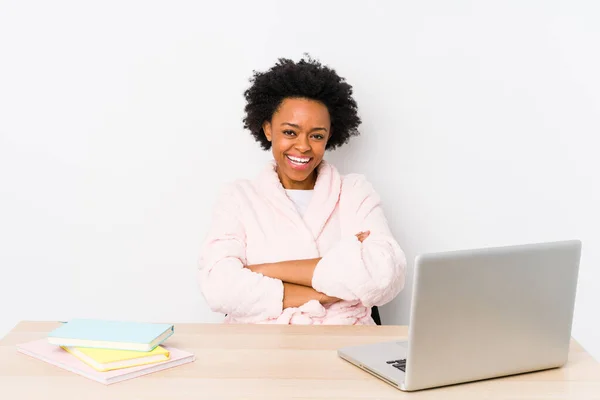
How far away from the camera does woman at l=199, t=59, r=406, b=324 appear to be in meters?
2.25

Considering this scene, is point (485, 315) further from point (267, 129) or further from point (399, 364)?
point (267, 129)

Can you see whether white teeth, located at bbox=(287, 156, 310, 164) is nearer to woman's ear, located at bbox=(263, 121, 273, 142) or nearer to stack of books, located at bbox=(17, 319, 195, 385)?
woman's ear, located at bbox=(263, 121, 273, 142)

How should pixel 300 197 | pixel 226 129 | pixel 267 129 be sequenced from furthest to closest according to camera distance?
pixel 226 129
pixel 267 129
pixel 300 197

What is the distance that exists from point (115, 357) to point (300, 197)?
4.00ft

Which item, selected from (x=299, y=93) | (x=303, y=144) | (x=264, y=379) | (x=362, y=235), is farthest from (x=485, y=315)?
(x=299, y=93)

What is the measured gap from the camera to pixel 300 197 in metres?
2.64

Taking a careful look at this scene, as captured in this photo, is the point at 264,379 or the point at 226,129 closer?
the point at 264,379

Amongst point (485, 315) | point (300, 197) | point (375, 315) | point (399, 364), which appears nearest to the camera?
point (485, 315)

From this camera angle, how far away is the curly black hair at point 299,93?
2.61 m

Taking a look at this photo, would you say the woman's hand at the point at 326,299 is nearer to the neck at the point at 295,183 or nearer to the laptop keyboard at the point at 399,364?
the neck at the point at 295,183

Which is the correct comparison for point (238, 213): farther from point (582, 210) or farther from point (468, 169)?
point (582, 210)

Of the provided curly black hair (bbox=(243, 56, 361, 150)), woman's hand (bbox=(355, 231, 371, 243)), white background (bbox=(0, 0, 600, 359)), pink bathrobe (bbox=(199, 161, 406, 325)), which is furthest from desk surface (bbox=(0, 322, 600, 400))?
white background (bbox=(0, 0, 600, 359))

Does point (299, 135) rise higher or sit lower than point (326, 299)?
higher

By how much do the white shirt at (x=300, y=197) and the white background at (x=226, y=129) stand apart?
1.36 ft
